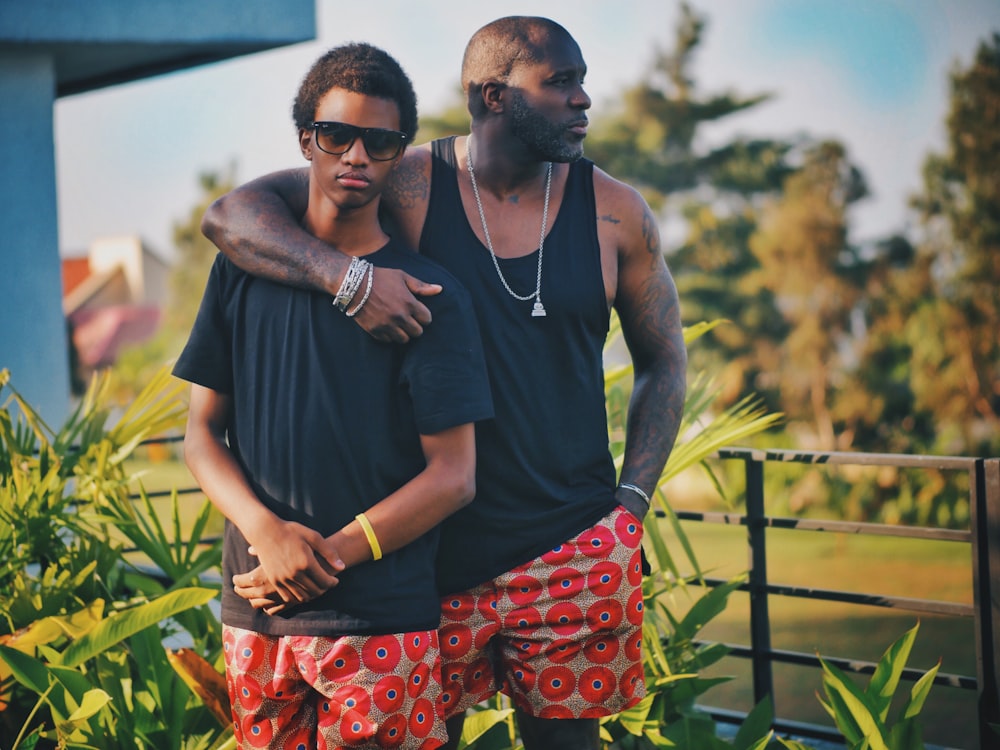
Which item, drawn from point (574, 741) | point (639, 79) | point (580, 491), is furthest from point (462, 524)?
point (639, 79)

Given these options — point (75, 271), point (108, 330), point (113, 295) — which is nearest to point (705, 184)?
point (108, 330)

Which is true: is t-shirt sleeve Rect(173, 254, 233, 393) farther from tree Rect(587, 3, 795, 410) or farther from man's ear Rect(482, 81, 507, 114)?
tree Rect(587, 3, 795, 410)

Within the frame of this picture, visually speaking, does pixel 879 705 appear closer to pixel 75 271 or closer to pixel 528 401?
pixel 528 401

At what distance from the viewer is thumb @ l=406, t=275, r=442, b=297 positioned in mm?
1906

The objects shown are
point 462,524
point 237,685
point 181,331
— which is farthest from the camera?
point 181,331

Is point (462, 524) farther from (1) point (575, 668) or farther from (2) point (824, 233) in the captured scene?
(2) point (824, 233)

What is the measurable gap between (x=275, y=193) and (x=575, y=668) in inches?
41.3

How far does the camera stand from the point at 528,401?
2152 millimetres

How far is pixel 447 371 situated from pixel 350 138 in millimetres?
420

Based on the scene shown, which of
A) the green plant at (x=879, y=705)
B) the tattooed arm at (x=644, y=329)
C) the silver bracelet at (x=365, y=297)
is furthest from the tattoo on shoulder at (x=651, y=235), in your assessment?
the green plant at (x=879, y=705)

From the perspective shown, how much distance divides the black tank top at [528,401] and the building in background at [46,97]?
326cm

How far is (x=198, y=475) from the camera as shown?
2.02m

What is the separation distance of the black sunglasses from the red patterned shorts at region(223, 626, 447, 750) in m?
A: 0.81

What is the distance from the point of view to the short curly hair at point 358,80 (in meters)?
1.93
